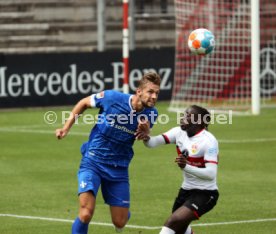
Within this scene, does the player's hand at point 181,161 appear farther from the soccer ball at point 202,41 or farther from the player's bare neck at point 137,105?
the soccer ball at point 202,41

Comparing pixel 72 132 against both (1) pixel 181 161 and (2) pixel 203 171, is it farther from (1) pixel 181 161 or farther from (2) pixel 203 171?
(1) pixel 181 161

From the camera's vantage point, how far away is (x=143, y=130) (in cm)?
1138

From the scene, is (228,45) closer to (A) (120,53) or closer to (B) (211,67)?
(B) (211,67)

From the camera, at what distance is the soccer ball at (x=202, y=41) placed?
1878 centimetres

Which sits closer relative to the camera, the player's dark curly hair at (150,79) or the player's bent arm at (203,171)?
the player's bent arm at (203,171)

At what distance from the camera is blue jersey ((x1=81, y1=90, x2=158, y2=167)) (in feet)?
38.8

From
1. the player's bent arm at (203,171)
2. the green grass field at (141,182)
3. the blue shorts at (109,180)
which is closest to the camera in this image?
the player's bent arm at (203,171)

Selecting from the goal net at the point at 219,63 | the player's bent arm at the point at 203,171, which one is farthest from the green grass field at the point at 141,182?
the goal net at the point at 219,63

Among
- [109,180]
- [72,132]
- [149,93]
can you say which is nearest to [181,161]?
[149,93]

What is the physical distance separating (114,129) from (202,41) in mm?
7292

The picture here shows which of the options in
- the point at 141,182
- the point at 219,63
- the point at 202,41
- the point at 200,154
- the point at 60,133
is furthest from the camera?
the point at 219,63

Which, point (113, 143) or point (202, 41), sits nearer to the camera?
point (113, 143)

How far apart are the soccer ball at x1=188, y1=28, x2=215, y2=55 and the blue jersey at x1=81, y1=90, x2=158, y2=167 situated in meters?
6.99

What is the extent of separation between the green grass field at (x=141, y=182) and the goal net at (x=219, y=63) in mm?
3442
